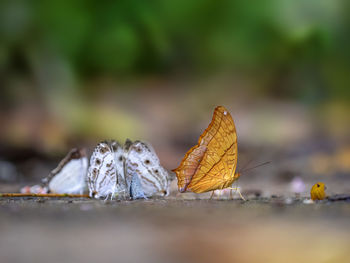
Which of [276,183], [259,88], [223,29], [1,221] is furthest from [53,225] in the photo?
[259,88]

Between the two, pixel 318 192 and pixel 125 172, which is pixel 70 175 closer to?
pixel 125 172

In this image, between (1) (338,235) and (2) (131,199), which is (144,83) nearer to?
(2) (131,199)

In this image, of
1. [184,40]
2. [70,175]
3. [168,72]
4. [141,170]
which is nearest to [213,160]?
[141,170]

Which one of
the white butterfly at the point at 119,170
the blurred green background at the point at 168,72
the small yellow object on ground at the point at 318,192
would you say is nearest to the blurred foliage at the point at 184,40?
the blurred green background at the point at 168,72

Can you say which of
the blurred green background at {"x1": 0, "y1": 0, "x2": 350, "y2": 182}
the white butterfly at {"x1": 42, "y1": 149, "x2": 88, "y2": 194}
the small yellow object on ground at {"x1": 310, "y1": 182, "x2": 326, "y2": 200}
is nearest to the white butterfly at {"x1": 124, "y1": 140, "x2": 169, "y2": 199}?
the white butterfly at {"x1": 42, "y1": 149, "x2": 88, "y2": 194}

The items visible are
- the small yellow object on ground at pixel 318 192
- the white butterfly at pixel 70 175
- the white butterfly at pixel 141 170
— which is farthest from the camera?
the white butterfly at pixel 70 175

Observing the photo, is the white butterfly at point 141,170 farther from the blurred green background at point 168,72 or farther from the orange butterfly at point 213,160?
the blurred green background at point 168,72
